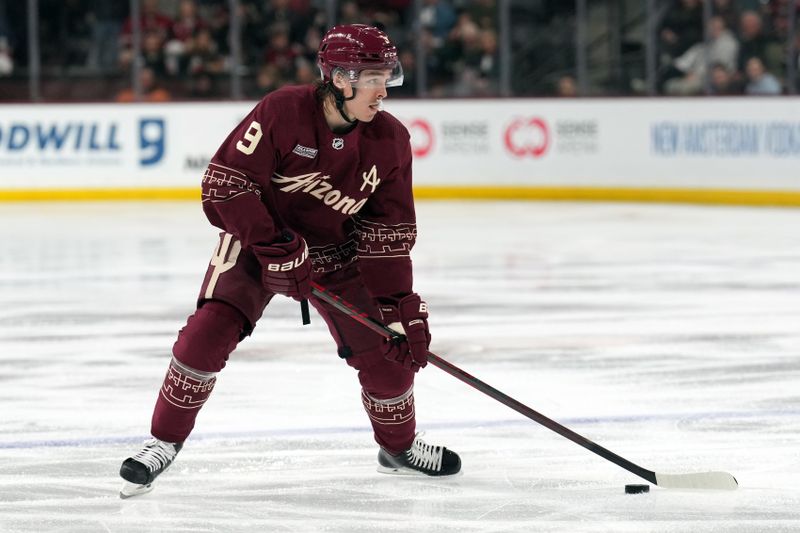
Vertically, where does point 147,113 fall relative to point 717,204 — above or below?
above

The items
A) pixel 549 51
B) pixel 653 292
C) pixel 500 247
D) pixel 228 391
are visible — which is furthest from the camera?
pixel 549 51

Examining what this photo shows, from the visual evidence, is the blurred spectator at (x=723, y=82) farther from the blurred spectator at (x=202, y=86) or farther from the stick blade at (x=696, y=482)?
the stick blade at (x=696, y=482)

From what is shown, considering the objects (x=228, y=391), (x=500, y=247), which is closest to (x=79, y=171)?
(x=500, y=247)

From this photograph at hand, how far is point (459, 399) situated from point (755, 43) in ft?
25.5

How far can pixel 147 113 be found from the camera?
486 inches

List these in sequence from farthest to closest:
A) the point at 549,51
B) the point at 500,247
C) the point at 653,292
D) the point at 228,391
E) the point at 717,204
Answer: the point at 549,51, the point at 717,204, the point at 500,247, the point at 653,292, the point at 228,391

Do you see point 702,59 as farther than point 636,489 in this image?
Yes

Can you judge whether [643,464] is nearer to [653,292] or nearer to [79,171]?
[653,292]

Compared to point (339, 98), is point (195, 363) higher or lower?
lower

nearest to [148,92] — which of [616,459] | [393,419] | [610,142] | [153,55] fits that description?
[153,55]

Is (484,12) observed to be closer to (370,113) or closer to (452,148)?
(452,148)

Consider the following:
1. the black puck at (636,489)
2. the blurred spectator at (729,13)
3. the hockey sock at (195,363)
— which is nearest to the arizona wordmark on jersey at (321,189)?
the hockey sock at (195,363)

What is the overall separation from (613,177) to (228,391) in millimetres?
7729

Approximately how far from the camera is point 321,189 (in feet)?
10.9
